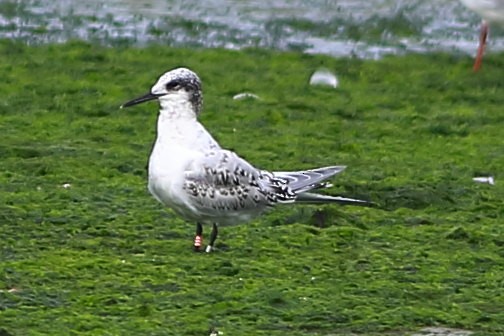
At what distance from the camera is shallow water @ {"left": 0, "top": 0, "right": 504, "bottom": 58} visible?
12.0 meters

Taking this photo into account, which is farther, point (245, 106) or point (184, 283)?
point (245, 106)

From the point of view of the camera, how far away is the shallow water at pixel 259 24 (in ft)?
39.4

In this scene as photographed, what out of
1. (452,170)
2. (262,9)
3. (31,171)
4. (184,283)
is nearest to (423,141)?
(452,170)

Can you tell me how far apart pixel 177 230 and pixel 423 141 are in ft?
8.78

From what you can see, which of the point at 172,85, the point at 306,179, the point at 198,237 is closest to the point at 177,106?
the point at 172,85

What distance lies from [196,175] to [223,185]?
0.51ft

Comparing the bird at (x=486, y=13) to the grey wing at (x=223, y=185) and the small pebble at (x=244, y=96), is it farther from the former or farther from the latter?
the grey wing at (x=223, y=185)

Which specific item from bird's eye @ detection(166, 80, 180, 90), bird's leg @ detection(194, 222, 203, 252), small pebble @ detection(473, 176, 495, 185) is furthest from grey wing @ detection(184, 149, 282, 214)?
small pebble @ detection(473, 176, 495, 185)

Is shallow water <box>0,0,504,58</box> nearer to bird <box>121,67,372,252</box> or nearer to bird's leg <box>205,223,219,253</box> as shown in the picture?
bird <box>121,67,372,252</box>

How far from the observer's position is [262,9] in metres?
13.6

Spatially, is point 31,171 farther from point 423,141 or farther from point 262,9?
point 262,9

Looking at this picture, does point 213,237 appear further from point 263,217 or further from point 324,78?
point 324,78

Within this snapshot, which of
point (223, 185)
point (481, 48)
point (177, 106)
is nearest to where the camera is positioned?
point (223, 185)

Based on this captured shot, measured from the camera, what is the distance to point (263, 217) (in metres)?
6.77
